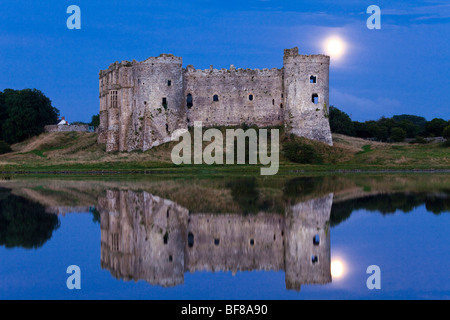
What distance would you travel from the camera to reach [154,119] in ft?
155

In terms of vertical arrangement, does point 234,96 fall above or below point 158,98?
above

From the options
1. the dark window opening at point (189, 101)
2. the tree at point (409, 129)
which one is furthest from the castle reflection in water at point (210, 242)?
the tree at point (409, 129)

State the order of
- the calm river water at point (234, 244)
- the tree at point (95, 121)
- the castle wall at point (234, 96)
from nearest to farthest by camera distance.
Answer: the calm river water at point (234, 244) < the castle wall at point (234, 96) < the tree at point (95, 121)

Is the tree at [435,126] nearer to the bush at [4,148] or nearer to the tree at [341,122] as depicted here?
the tree at [341,122]

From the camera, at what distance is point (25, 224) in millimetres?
15719

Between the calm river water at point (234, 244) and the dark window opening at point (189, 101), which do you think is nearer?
the calm river water at point (234, 244)

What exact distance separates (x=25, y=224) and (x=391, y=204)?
11.5 m

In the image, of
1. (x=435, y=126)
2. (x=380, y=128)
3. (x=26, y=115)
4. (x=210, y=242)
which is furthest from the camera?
(x=435, y=126)

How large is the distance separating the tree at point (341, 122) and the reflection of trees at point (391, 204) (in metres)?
41.8

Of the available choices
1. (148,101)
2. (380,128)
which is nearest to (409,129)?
(380,128)

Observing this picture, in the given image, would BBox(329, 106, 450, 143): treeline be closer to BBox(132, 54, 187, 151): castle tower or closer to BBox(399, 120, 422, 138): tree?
BBox(399, 120, 422, 138): tree

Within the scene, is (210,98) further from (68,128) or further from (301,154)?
(68,128)

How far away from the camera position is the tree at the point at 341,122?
64.1 meters

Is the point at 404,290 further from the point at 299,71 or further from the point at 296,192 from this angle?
the point at 299,71
